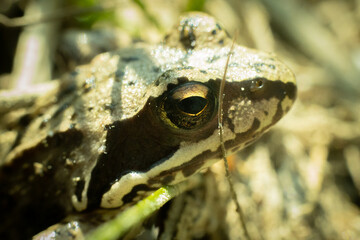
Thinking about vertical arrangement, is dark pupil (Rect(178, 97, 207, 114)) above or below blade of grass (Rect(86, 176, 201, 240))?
above

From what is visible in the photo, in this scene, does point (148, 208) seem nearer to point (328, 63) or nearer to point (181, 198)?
point (181, 198)

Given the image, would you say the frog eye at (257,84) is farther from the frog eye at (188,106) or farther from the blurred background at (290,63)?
the blurred background at (290,63)

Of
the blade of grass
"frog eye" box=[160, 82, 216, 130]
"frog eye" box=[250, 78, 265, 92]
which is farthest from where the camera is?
"frog eye" box=[250, 78, 265, 92]

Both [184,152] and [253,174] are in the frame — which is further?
[253,174]

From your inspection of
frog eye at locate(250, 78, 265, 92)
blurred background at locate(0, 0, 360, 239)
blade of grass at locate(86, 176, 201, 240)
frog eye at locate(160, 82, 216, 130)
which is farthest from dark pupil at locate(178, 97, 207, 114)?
blurred background at locate(0, 0, 360, 239)

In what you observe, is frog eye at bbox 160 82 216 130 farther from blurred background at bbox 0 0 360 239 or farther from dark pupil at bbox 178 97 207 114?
blurred background at bbox 0 0 360 239

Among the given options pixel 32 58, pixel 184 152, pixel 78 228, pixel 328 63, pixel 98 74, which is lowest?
pixel 78 228

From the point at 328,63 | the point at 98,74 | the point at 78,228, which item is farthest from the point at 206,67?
the point at 328,63

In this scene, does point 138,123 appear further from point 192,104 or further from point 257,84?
point 257,84
